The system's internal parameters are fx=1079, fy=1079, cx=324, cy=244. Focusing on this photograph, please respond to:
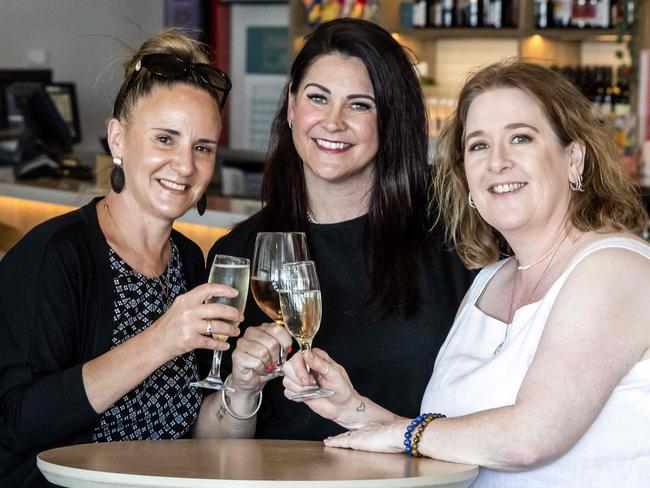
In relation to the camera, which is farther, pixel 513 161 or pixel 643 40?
pixel 643 40

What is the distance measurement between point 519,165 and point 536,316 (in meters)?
0.29

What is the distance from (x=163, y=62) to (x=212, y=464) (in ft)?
3.14

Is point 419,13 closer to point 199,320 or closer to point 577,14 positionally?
point 577,14

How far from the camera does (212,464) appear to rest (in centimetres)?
181

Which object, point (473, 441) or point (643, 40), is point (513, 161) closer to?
point (473, 441)

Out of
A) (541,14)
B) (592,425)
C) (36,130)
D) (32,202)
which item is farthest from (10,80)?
(592,425)

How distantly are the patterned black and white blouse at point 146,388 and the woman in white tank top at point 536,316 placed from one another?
368mm

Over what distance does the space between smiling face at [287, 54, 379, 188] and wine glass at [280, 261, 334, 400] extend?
51 cm

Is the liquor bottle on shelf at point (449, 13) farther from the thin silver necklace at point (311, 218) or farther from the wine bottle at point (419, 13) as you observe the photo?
the thin silver necklace at point (311, 218)

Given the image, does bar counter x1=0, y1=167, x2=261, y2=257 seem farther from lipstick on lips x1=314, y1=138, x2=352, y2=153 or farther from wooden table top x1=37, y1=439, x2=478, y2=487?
wooden table top x1=37, y1=439, x2=478, y2=487

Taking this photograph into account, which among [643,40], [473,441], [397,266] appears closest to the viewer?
[473,441]

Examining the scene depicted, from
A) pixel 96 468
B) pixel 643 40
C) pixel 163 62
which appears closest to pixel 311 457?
pixel 96 468

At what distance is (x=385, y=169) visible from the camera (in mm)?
2582

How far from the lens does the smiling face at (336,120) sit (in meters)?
2.45
